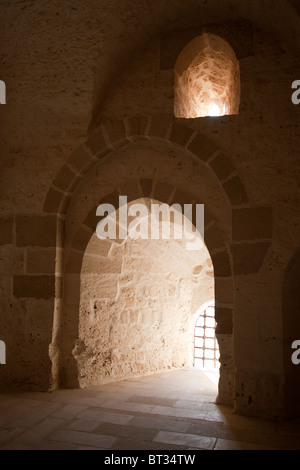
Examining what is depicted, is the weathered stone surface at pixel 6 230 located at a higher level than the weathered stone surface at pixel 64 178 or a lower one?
lower

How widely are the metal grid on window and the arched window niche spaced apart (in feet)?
8.56

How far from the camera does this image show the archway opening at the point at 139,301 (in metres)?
3.74

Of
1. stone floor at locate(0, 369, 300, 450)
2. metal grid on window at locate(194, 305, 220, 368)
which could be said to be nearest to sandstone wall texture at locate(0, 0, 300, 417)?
stone floor at locate(0, 369, 300, 450)

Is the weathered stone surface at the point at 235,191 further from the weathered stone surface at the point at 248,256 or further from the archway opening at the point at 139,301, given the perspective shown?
the archway opening at the point at 139,301

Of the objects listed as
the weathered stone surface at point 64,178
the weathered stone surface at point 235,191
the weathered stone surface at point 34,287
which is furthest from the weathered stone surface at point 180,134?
the weathered stone surface at point 34,287

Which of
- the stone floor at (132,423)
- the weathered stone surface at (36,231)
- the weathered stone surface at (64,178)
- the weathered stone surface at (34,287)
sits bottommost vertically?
the stone floor at (132,423)

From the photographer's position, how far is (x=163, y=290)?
4535 mm

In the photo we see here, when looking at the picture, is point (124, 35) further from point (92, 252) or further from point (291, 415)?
point (291, 415)

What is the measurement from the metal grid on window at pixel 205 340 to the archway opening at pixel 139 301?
0.28m

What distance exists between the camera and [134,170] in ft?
12.0

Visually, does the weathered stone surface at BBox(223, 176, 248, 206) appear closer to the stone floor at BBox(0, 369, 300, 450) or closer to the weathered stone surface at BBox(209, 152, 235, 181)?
the weathered stone surface at BBox(209, 152, 235, 181)

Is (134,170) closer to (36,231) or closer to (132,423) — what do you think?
(36,231)

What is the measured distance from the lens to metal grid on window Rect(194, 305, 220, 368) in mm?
5145

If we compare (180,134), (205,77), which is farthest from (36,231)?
(205,77)
